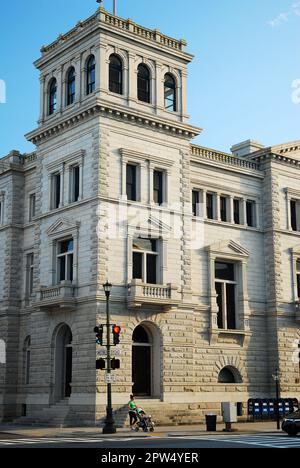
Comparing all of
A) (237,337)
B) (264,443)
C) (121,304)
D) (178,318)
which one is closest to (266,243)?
(237,337)

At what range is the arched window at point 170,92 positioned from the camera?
160 feet

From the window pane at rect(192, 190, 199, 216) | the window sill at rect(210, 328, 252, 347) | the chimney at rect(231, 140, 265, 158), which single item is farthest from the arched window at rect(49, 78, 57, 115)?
the window sill at rect(210, 328, 252, 347)

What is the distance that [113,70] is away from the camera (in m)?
45.8

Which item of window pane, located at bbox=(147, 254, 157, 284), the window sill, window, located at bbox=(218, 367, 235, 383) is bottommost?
window, located at bbox=(218, 367, 235, 383)

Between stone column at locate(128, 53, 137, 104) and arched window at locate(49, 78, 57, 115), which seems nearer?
stone column at locate(128, 53, 137, 104)

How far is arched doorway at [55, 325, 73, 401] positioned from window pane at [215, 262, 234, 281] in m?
11.8

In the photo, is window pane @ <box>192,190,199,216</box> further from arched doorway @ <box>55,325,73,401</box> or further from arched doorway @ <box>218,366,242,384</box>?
arched doorway @ <box>55,325,73,401</box>

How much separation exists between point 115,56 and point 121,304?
16243 millimetres

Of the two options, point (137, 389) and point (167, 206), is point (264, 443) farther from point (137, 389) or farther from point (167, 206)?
point (167, 206)

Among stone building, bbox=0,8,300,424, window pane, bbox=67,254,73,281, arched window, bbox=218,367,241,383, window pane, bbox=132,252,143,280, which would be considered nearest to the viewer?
stone building, bbox=0,8,300,424

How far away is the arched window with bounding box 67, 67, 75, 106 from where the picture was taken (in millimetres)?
47594

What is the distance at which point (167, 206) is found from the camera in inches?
1820

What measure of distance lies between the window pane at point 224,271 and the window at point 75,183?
38.5ft

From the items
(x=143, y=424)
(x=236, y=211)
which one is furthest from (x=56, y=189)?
(x=143, y=424)
